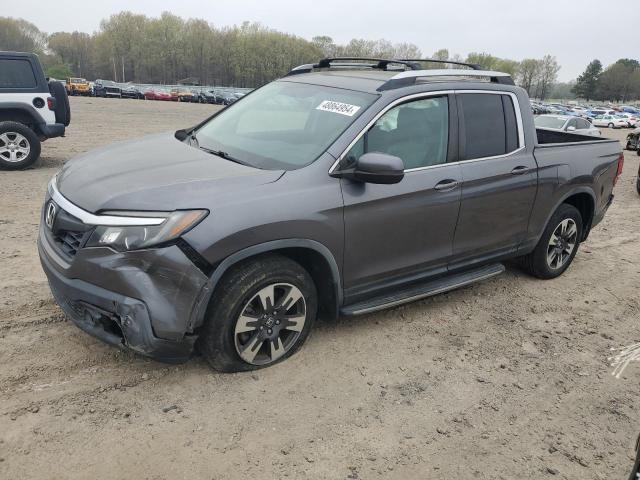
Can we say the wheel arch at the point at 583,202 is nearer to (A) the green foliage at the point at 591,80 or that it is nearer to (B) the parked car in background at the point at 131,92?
(B) the parked car in background at the point at 131,92

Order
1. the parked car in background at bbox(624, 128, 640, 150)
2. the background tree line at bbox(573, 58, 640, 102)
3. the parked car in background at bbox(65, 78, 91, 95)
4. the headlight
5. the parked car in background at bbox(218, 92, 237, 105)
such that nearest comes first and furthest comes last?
the headlight
the parked car in background at bbox(624, 128, 640, 150)
the parked car in background at bbox(218, 92, 237, 105)
the parked car in background at bbox(65, 78, 91, 95)
the background tree line at bbox(573, 58, 640, 102)

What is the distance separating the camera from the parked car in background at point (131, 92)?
53375 mm

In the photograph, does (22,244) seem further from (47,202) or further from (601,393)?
(601,393)

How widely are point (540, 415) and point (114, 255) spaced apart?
263cm

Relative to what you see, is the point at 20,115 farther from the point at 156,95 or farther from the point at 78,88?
the point at 78,88

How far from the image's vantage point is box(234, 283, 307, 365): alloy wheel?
3.26 metres

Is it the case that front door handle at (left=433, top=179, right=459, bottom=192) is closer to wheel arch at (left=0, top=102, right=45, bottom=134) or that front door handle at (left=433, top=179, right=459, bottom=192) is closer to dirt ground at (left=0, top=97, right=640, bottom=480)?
dirt ground at (left=0, top=97, right=640, bottom=480)

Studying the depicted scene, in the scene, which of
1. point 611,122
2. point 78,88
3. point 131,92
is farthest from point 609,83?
point 78,88

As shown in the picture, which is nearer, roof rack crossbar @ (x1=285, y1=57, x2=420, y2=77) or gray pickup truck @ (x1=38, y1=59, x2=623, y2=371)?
gray pickup truck @ (x1=38, y1=59, x2=623, y2=371)

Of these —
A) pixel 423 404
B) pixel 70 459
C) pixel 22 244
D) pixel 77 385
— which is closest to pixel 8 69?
pixel 22 244

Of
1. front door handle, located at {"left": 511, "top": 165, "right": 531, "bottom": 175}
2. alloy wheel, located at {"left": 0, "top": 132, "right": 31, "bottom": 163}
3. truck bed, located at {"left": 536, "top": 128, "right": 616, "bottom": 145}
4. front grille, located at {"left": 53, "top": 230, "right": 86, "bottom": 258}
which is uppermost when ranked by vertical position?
truck bed, located at {"left": 536, "top": 128, "right": 616, "bottom": 145}

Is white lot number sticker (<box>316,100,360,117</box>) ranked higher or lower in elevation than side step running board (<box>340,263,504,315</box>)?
higher

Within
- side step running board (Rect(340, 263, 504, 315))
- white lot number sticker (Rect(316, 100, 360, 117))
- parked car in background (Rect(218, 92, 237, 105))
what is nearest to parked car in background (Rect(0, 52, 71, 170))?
white lot number sticker (Rect(316, 100, 360, 117))

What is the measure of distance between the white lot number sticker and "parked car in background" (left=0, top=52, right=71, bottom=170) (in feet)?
23.9
